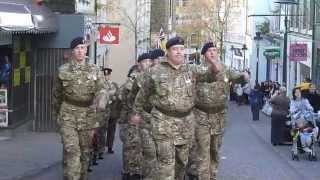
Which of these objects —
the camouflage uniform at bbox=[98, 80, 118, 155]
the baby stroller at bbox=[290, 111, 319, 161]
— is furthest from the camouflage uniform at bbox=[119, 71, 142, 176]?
the baby stroller at bbox=[290, 111, 319, 161]

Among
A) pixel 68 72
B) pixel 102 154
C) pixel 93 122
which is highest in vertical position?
pixel 68 72

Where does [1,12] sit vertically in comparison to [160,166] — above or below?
above

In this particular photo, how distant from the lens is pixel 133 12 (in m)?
52.7

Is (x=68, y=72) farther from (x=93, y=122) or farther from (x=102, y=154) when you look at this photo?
(x=102, y=154)

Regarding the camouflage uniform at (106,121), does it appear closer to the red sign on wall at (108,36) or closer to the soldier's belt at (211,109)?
the soldier's belt at (211,109)

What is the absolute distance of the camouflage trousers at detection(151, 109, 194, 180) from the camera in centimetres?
861

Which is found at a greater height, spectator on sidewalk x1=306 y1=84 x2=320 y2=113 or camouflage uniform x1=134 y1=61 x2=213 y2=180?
camouflage uniform x1=134 y1=61 x2=213 y2=180

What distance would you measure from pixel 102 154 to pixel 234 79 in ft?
16.9

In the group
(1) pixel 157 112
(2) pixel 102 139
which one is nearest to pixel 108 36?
(2) pixel 102 139

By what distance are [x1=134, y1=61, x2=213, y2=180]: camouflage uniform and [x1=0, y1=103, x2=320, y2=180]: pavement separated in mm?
3140

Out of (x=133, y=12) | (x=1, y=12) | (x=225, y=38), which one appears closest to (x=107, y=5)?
(x=133, y=12)

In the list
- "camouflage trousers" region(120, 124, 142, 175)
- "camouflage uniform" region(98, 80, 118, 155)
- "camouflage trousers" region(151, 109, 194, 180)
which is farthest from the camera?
"camouflage uniform" region(98, 80, 118, 155)

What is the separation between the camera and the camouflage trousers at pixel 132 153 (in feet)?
37.0

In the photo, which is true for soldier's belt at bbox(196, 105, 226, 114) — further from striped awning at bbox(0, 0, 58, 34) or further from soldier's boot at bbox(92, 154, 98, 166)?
striped awning at bbox(0, 0, 58, 34)
